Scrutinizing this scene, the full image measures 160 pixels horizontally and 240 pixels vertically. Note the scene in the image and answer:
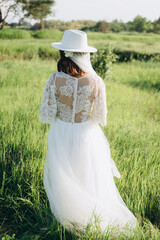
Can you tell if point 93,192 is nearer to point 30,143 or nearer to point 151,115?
point 30,143

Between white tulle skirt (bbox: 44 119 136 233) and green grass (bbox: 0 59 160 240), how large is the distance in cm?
13

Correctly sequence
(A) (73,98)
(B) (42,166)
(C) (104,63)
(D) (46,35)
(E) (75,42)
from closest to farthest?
(E) (75,42)
(A) (73,98)
(B) (42,166)
(C) (104,63)
(D) (46,35)

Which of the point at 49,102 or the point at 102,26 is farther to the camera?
the point at 102,26

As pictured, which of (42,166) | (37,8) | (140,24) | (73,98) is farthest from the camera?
(140,24)

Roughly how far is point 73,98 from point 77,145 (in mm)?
431

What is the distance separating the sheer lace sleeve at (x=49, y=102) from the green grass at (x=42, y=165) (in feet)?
1.59

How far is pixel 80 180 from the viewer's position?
1.82 metres

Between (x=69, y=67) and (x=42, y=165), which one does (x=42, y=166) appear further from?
(x=69, y=67)

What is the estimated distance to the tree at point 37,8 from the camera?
17.2 m

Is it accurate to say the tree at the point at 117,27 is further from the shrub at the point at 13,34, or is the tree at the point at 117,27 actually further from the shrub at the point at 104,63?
the shrub at the point at 104,63

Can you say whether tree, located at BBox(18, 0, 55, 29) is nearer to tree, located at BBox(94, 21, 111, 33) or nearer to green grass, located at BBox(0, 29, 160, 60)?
green grass, located at BBox(0, 29, 160, 60)

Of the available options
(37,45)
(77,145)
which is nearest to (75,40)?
(77,145)

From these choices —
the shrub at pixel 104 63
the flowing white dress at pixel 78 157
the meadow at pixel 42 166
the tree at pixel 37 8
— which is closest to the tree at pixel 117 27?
the tree at pixel 37 8

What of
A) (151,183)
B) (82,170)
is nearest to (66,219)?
(82,170)
